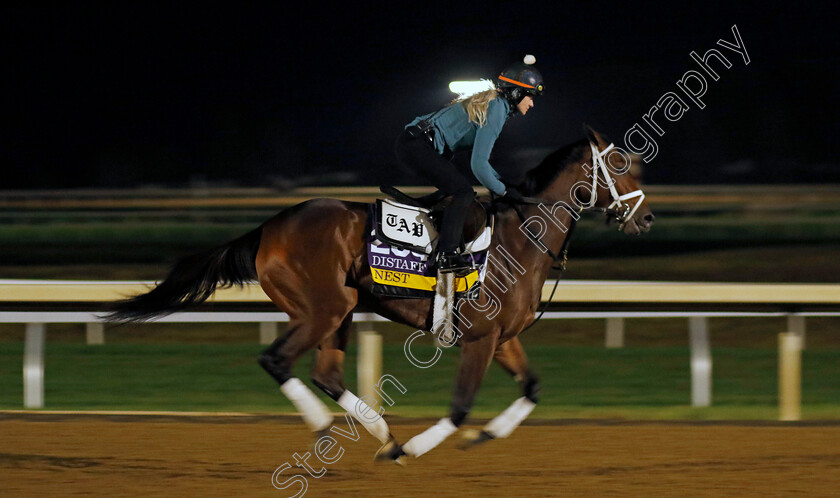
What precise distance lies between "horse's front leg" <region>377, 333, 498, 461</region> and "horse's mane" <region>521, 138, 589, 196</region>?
827 millimetres

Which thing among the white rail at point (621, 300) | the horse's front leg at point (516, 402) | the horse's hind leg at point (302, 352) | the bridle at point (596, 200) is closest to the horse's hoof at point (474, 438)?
the horse's front leg at point (516, 402)

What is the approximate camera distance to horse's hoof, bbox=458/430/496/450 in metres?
5.21

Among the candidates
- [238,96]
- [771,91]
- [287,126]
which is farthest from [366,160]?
[771,91]

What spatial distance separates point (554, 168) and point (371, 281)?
1.10 meters

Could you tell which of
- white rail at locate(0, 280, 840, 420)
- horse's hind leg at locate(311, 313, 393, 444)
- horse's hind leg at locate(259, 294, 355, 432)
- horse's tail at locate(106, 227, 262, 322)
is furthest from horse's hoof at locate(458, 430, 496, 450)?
white rail at locate(0, 280, 840, 420)

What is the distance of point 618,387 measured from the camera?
7969 millimetres

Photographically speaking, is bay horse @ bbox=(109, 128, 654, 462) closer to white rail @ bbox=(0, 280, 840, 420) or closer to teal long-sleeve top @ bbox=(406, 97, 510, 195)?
teal long-sleeve top @ bbox=(406, 97, 510, 195)

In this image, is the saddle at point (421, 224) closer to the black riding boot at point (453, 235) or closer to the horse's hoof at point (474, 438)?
the black riding boot at point (453, 235)

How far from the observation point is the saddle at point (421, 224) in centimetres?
509

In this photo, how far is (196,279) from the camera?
5.37m

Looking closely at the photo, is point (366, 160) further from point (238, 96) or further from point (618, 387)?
point (618, 387)

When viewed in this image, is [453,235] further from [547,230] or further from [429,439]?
[429,439]

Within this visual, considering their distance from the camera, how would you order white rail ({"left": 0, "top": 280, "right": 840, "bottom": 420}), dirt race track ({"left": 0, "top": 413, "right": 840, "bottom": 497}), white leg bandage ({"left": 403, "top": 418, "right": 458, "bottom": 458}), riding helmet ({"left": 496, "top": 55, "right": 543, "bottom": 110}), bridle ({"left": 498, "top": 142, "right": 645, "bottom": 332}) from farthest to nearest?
white rail ({"left": 0, "top": 280, "right": 840, "bottom": 420})
bridle ({"left": 498, "top": 142, "right": 645, "bottom": 332})
riding helmet ({"left": 496, "top": 55, "right": 543, "bottom": 110})
white leg bandage ({"left": 403, "top": 418, "right": 458, "bottom": 458})
dirt race track ({"left": 0, "top": 413, "right": 840, "bottom": 497})

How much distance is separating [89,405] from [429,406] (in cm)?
228
